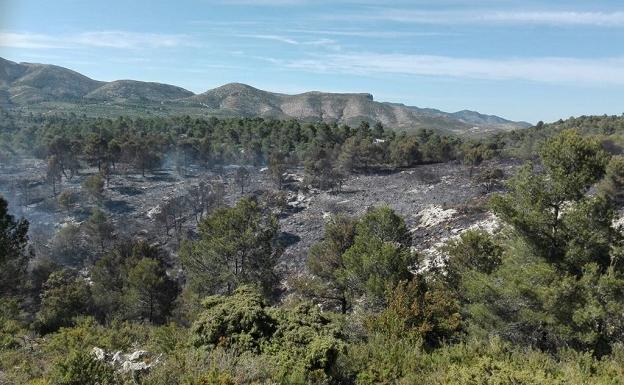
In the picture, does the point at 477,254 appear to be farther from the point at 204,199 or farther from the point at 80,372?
the point at 204,199

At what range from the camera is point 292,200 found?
158 ft

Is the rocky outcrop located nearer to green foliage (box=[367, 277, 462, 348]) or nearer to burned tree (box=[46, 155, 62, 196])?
green foliage (box=[367, 277, 462, 348])

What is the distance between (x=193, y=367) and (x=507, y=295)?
8735 millimetres

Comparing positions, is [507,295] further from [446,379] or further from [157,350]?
[157,350]

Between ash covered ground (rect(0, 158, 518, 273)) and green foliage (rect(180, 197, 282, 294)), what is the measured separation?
369 inches

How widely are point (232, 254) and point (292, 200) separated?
88.8 ft

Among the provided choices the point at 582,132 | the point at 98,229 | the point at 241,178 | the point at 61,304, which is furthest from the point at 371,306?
the point at 582,132

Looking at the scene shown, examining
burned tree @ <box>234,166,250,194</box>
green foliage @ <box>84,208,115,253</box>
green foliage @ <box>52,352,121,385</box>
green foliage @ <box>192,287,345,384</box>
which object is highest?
green foliage @ <box>52,352,121,385</box>

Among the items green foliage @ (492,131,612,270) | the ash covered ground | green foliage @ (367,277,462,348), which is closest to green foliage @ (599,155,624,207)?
the ash covered ground

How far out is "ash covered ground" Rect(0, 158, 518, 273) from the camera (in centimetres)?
3541

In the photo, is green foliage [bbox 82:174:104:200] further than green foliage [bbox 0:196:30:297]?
Yes

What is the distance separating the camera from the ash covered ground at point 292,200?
3541cm

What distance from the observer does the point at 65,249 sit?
35.0 meters

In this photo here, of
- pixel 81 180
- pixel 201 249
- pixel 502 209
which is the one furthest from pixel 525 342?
→ pixel 81 180
